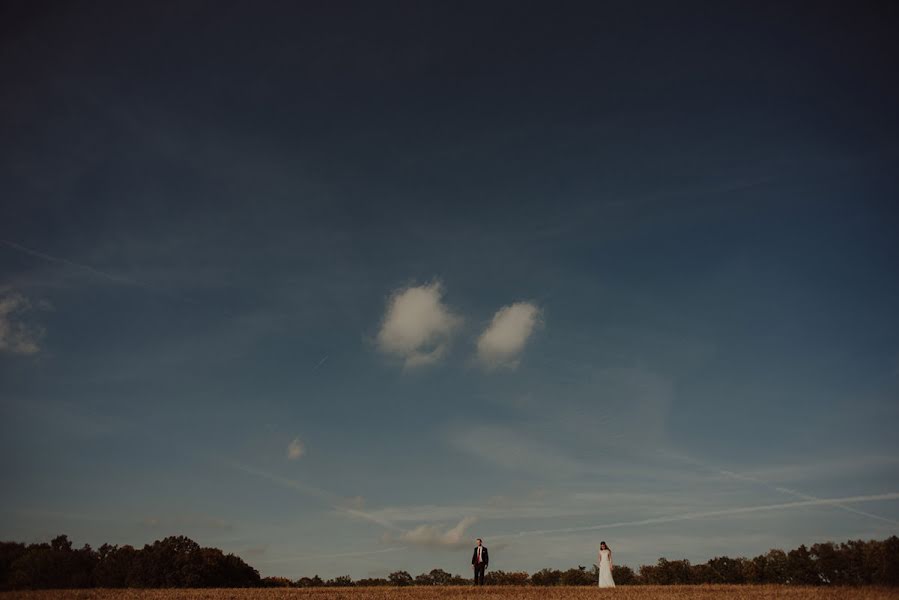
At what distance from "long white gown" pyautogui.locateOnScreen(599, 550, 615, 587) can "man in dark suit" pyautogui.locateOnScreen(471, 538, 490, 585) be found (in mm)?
6566

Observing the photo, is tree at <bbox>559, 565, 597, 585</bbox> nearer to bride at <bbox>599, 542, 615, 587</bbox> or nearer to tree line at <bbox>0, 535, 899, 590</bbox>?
tree line at <bbox>0, 535, 899, 590</bbox>

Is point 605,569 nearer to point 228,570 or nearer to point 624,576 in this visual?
point 624,576

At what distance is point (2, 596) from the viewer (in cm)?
2247

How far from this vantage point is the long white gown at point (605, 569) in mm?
32469

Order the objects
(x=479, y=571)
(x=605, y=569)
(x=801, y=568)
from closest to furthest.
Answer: (x=479, y=571) < (x=605, y=569) < (x=801, y=568)

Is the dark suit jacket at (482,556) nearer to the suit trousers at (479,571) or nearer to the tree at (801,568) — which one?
the suit trousers at (479,571)

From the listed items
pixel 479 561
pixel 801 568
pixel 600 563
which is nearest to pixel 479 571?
pixel 479 561

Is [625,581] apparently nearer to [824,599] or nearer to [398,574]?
[398,574]

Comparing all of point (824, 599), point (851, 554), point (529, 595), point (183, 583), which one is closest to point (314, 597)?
point (529, 595)

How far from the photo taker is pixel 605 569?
32.8 m

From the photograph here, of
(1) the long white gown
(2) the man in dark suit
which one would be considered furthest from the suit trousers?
(1) the long white gown

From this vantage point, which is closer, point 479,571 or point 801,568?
point 479,571

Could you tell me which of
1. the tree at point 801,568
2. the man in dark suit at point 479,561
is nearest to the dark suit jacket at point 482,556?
the man in dark suit at point 479,561

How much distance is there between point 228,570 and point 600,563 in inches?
1890
